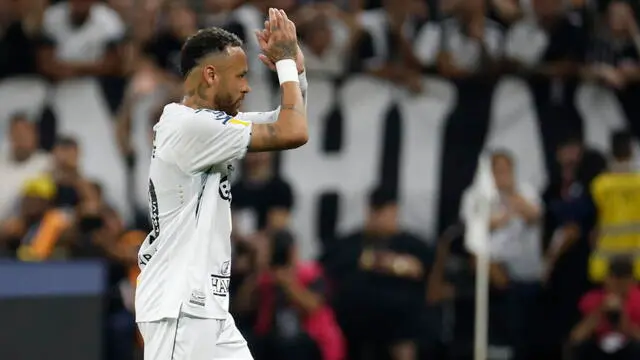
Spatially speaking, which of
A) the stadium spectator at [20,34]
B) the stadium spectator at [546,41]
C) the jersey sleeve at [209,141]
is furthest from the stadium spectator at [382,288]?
the jersey sleeve at [209,141]

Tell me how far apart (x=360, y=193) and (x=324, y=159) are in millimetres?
516

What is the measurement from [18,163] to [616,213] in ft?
18.4

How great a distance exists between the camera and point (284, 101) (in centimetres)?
612

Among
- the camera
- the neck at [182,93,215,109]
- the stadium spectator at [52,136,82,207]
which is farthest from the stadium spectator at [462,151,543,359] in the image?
the neck at [182,93,215,109]

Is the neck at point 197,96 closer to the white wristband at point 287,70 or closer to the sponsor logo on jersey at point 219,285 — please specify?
the white wristband at point 287,70

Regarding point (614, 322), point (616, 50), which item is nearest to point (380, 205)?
point (614, 322)

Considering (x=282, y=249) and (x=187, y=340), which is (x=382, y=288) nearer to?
(x=282, y=249)

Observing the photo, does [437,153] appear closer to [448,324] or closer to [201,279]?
[448,324]

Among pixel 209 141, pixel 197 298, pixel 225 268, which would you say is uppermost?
pixel 209 141

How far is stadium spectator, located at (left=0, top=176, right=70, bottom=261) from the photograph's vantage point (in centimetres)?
1205

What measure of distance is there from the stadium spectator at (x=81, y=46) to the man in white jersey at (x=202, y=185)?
7295 mm

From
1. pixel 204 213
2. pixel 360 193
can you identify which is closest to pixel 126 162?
pixel 360 193

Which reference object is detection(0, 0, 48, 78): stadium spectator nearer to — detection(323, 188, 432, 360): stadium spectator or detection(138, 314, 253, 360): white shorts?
detection(323, 188, 432, 360): stadium spectator

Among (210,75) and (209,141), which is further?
(210,75)
